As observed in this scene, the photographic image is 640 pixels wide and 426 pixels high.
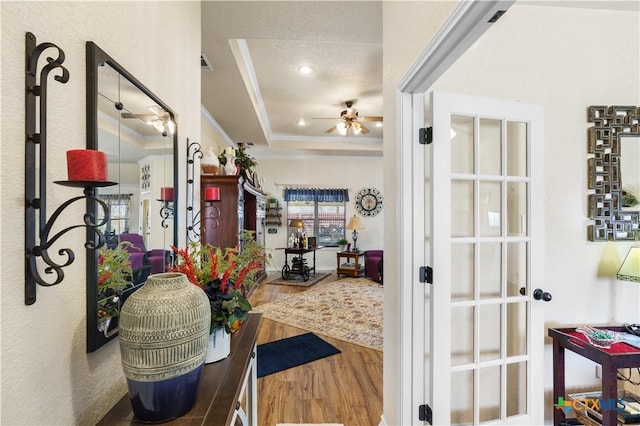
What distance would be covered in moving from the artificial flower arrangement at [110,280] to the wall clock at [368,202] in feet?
21.2

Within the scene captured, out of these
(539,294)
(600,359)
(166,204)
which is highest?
(166,204)

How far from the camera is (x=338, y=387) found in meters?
2.40

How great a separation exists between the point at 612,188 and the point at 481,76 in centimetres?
121

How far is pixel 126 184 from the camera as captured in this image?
113cm

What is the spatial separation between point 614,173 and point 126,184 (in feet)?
9.61

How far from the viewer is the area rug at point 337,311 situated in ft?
11.4

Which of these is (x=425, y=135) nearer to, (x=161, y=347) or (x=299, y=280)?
(x=161, y=347)

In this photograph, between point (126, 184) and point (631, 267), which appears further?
point (631, 267)

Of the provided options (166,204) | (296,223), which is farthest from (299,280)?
(166,204)

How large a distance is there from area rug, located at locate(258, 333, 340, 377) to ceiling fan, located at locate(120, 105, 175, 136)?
6.78ft

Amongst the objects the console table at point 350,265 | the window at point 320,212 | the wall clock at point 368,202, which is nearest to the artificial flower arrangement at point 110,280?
the console table at point 350,265

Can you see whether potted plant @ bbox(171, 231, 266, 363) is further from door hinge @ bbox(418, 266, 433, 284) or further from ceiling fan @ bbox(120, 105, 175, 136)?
door hinge @ bbox(418, 266, 433, 284)

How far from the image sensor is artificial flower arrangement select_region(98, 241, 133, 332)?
943 millimetres

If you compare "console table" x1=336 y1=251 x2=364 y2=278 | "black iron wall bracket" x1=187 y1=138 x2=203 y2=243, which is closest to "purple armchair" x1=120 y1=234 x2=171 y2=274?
"black iron wall bracket" x1=187 y1=138 x2=203 y2=243
